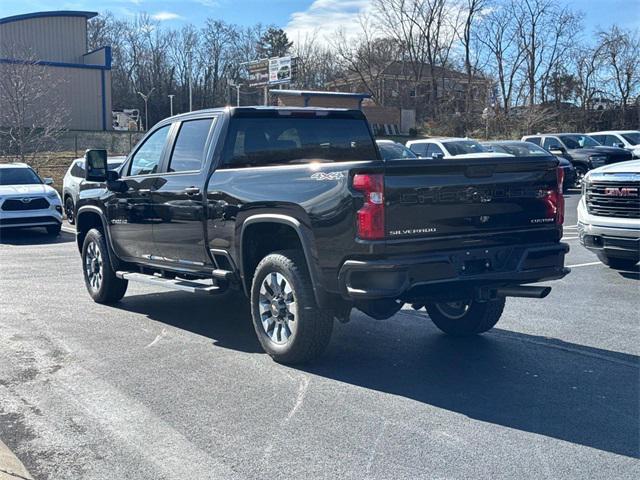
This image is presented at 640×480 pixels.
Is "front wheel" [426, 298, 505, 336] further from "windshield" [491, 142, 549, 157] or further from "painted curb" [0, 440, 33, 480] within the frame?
"windshield" [491, 142, 549, 157]

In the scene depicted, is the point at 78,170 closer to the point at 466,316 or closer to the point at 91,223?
the point at 91,223

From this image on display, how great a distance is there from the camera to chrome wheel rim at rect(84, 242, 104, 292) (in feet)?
28.5

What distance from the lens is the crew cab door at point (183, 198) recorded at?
696 cm

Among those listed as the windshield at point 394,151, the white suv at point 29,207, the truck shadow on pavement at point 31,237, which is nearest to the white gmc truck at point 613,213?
the windshield at point 394,151

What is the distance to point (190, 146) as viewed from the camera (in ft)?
24.1

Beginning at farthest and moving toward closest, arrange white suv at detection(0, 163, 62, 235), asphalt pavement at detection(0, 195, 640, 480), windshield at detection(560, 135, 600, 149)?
windshield at detection(560, 135, 600, 149)
white suv at detection(0, 163, 62, 235)
asphalt pavement at detection(0, 195, 640, 480)

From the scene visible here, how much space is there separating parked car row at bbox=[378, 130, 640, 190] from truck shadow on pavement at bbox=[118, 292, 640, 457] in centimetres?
1194

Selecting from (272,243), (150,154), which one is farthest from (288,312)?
(150,154)

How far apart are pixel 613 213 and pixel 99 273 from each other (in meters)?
6.22

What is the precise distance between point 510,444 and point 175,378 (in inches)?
101

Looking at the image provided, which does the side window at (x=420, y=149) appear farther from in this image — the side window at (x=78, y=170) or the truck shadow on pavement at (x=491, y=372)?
the truck shadow on pavement at (x=491, y=372)

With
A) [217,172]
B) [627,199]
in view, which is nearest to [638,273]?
[627,199]

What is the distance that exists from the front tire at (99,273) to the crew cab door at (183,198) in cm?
109

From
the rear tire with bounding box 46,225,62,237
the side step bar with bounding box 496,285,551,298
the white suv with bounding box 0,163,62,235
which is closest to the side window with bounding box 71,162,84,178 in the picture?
the white suv with bounding box 0,163,62,235
